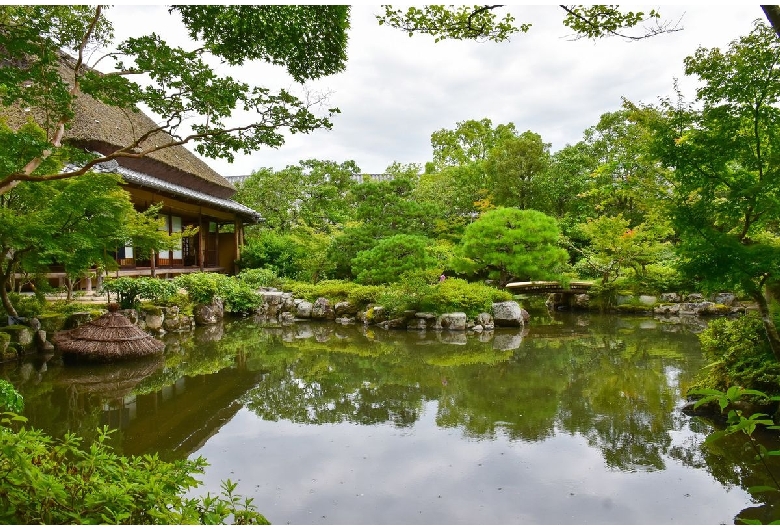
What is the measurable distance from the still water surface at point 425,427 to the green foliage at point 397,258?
12.5 feet

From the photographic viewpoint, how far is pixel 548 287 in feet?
49.7

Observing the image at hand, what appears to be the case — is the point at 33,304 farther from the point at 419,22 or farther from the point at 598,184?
the point at 598,184

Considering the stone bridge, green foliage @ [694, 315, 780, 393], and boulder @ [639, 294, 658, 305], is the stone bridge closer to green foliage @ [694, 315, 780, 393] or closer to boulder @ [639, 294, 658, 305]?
boulder @ [639, 294, 658, 305]

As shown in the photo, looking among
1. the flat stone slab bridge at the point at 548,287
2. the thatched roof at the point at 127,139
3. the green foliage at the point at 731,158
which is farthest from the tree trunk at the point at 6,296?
the flat stone slab bridge at the point at 548,287

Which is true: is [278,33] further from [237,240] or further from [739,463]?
[237,240]

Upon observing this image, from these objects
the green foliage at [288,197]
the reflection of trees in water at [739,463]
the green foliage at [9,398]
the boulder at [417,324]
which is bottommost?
the reflection of trees in water at [739,463]

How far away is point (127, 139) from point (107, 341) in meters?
8.56

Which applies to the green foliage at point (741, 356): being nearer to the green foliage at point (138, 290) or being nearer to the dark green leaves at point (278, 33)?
the dark green leaves at point (278, 33)

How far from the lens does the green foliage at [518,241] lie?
1279 cm

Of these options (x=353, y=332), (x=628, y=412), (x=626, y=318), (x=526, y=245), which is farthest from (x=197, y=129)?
(x=626, y=318)

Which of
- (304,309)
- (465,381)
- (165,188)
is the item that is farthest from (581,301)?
(165,188)

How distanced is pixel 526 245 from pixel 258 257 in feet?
33.4

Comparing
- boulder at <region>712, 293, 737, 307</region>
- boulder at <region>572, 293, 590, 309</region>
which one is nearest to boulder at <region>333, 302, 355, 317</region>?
boulder at <region>572, 293, 590, 309</region>

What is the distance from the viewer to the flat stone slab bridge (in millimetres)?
14741
